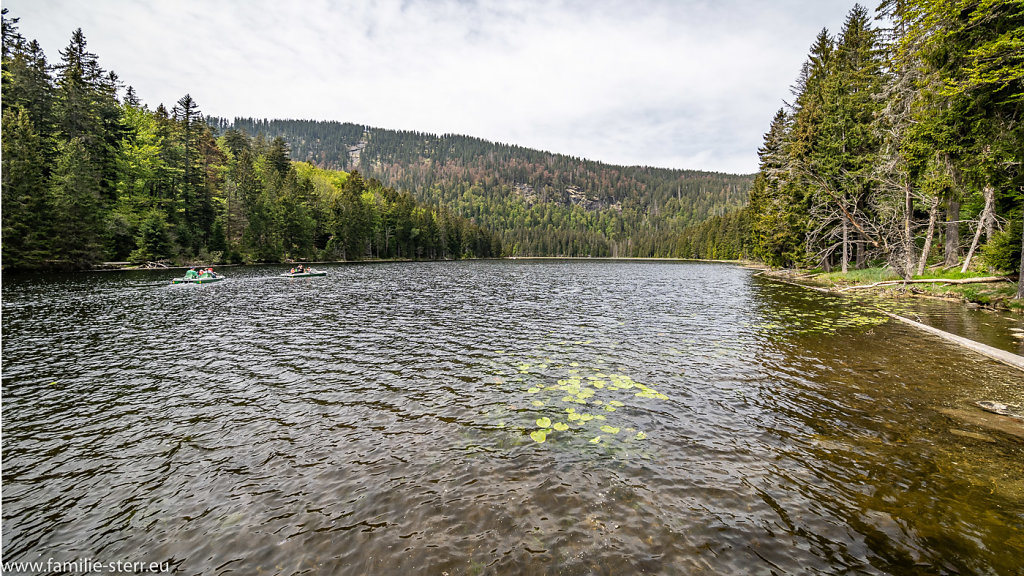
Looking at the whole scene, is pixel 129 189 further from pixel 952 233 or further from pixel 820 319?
pixel 952 233

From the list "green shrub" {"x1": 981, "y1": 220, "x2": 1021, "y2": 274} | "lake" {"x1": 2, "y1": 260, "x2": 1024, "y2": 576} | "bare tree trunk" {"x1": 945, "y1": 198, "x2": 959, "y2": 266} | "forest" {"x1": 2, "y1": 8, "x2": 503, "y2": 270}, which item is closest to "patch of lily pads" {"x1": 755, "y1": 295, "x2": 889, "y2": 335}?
"lake" {"x1": 2, "y1": 260, "x2": 1024, "y2": 576}

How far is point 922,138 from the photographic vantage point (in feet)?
80.1

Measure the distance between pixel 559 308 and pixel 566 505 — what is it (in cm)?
2467

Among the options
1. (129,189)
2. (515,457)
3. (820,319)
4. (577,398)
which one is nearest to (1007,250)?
(820,319)

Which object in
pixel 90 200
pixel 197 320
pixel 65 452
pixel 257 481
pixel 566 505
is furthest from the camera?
pixel 90 200

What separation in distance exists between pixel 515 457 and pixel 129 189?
3474 inches

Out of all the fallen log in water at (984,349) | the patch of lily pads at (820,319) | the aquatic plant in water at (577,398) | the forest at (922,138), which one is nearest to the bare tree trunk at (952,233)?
the forest at (922,138)

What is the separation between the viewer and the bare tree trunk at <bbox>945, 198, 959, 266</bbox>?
92.2 feet

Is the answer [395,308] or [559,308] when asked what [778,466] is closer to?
[559,308]

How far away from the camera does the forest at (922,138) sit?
19.4 m

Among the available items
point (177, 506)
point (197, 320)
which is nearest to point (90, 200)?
point (197, 320)

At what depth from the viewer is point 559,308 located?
31.7 meters

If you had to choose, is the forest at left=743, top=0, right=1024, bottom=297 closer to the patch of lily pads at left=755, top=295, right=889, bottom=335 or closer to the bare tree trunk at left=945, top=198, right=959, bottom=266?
the bare tree trunk at left=945, top=198, right=959, bottom=266

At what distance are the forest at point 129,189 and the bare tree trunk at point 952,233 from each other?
302 feet
